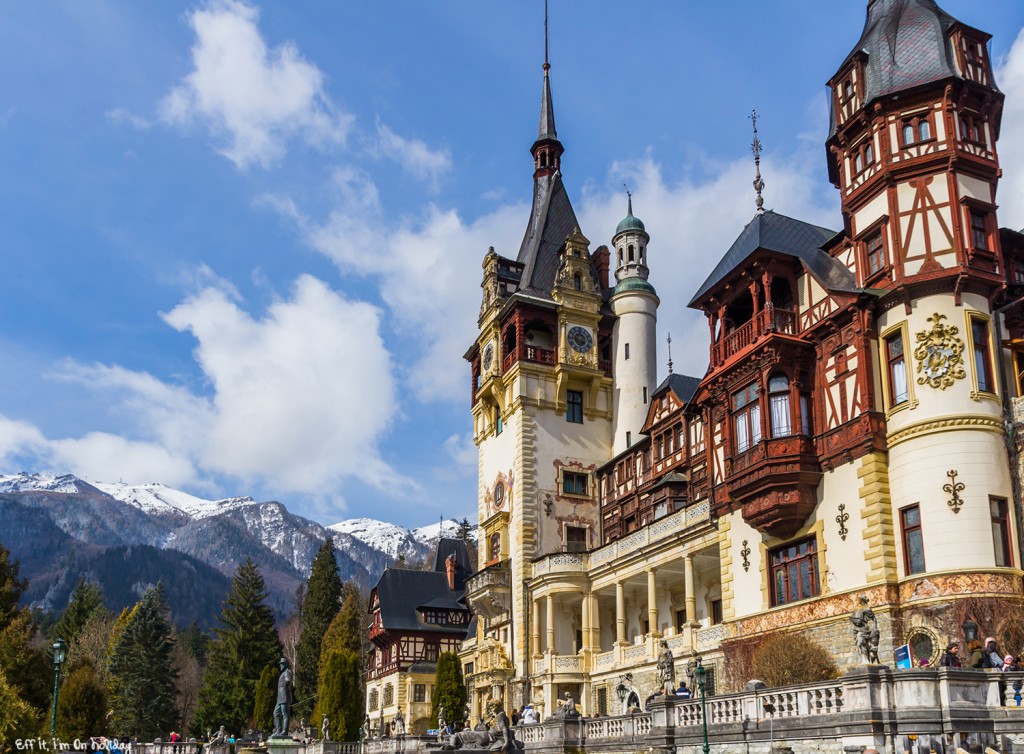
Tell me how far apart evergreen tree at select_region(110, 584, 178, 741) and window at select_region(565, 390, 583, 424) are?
3587 centimetres

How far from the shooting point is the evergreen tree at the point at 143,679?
7031 cm

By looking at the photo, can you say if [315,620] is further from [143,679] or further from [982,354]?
[982,354]

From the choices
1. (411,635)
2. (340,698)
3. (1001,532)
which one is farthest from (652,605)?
(411,635)

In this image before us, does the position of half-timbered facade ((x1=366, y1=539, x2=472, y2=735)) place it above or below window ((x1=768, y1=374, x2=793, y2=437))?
below

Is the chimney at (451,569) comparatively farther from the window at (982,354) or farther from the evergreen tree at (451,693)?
the window at (982,354)

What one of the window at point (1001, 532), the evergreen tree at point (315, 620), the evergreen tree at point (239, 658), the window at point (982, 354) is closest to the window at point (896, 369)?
the window at point (982, 354)

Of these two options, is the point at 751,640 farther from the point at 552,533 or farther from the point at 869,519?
→ the point at 552,533

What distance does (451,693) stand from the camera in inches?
2031

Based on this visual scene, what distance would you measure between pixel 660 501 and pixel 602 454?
9.39 metres

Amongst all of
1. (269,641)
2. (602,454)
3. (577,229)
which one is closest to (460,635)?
(269,641)

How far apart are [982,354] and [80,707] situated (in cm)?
4038

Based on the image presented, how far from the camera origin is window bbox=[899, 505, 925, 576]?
28553mm

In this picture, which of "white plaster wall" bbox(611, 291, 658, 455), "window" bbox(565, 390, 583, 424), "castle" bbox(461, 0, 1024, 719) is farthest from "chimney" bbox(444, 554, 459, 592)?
"castle" bbox(461, 0, 1024, 719)

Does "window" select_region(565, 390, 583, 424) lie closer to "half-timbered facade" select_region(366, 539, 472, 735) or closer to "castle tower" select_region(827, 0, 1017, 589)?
"castle tower" select_region(827, 0, 1017, 589)
